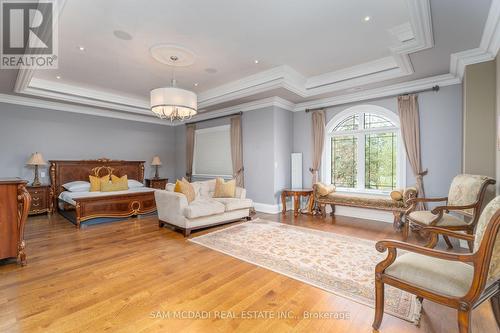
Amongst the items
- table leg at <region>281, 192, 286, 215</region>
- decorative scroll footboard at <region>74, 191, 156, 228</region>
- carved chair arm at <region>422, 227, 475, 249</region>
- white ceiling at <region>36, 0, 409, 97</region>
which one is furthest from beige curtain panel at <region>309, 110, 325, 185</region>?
decorative scroll footboard at <region>74, 191, 156, 228</region>

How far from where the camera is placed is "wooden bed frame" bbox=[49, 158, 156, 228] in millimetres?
4725

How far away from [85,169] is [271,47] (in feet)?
18.8

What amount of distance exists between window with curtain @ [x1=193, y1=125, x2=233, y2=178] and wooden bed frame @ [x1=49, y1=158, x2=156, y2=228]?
5.81 feet

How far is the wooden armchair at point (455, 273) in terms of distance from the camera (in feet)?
4.55

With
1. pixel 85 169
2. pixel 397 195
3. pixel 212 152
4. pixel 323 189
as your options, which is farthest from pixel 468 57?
pixel 85 169

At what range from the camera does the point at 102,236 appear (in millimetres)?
4008

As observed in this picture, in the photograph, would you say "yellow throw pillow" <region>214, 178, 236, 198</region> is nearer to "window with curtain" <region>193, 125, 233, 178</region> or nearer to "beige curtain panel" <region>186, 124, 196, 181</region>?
"window with curtain" <region>193, 125, 233, 178</region>

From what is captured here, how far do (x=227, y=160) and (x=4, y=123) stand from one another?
17.0ft

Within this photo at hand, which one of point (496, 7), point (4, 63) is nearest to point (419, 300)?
point (496, 7)

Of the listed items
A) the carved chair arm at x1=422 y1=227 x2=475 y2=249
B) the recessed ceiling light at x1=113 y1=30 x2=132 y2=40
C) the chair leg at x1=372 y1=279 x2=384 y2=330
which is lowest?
the chair leg at x1=372 y1=279 x2=384 y2=330

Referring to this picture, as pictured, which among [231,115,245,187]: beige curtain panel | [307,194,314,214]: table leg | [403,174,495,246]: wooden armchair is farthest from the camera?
[231,115,245,187]: beige curtain panel

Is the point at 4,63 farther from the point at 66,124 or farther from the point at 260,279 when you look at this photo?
the point at 260,279

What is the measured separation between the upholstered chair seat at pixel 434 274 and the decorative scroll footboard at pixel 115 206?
5043 millimetres

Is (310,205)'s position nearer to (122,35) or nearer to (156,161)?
(122,35)
